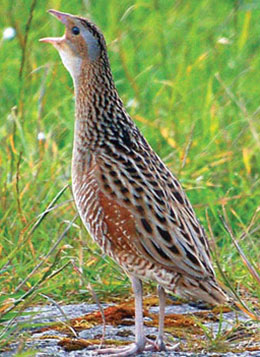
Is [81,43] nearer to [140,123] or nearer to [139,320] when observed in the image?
[139,320]

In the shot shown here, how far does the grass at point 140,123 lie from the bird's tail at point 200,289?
410mm

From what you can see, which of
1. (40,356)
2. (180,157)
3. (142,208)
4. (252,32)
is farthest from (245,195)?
(252,32)

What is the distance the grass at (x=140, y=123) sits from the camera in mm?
6051

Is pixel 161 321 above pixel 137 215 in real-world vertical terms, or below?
below

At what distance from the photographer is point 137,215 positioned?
5.11m

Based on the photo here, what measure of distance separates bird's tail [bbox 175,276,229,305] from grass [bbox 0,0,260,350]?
0.41m

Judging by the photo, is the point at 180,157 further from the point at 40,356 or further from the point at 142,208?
the point at 40,356

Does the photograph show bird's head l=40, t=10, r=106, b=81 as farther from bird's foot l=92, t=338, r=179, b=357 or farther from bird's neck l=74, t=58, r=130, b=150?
A: bird's foot l=92, t=338, r=179, b=357

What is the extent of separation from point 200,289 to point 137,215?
1.50ft

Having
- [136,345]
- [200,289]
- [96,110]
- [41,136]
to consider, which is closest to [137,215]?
[200,289]

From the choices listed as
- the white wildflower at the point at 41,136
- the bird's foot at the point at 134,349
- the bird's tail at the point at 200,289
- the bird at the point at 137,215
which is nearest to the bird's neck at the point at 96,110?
the bird at the point at 137,215

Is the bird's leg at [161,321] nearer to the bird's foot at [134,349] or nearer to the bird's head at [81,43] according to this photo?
the bird's foot at [134,349]

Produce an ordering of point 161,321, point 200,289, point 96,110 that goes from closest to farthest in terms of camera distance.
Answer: point 200,289 < point 161,321 < point 96,110

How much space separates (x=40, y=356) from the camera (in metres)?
4.92
